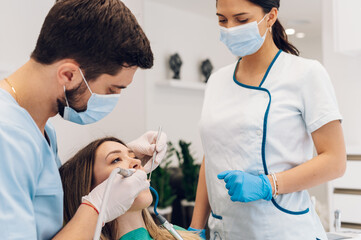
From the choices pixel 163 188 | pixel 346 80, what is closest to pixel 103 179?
pixel 163 188

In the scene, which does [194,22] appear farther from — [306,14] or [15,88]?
[15,88]

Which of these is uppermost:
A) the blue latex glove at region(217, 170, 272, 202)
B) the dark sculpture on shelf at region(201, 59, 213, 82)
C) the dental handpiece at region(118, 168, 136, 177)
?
the dark sculpture on shelf at region(201, 59, 213, 82)

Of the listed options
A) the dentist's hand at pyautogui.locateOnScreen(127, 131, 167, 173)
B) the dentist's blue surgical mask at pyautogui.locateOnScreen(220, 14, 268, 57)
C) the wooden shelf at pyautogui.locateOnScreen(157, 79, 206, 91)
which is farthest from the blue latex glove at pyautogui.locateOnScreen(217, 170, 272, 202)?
the wooden shelf at pyautogui.locateOnScreen(157, 79, 206, 91)

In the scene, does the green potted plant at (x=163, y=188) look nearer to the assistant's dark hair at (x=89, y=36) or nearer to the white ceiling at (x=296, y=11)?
the white ceiling at (x=296, y=11)

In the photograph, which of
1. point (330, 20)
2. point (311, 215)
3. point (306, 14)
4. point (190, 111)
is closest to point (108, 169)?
point (311, 215)

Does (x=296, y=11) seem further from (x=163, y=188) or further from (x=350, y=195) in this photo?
(x=163, y=188)

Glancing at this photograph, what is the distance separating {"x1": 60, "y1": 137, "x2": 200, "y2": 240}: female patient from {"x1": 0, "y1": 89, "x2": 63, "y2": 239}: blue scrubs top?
39 centimetres

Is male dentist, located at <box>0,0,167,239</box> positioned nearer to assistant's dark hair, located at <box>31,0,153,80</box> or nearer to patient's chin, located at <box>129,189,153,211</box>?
assistant's dark hair, located at <box>31,0,153,80</box>

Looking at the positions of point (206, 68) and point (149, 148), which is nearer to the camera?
point (149, 148)

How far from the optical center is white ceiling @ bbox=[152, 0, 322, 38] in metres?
3.23

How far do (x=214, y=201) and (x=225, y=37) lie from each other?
62 cm

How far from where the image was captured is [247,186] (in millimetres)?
1284

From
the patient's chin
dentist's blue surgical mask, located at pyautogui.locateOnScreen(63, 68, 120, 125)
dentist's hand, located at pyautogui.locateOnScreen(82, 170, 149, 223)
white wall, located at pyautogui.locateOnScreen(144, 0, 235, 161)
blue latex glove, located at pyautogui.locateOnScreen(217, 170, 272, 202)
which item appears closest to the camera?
dentist's blue surgical mask, located at pyautogui.locateOnScreen(63, 68, 120, 125)

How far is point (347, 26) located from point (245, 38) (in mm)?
1675
